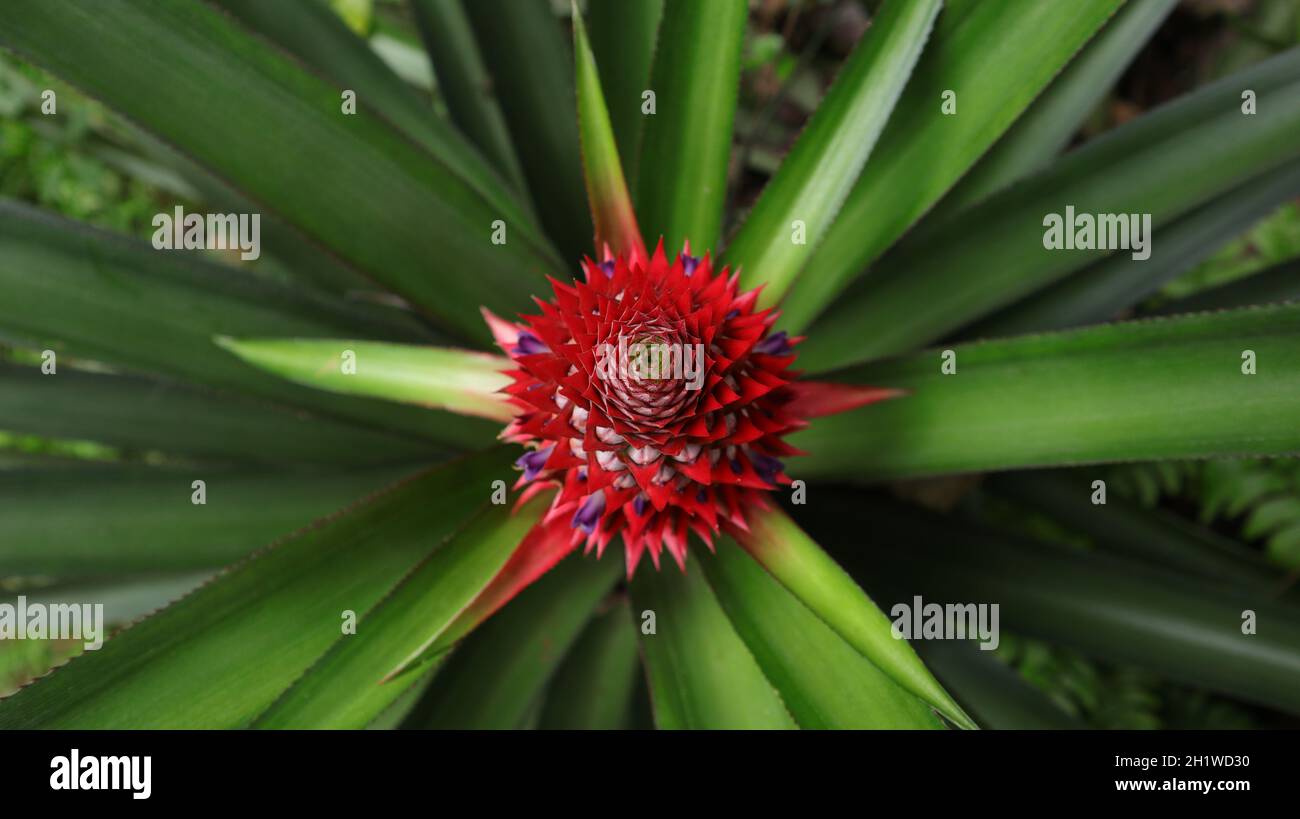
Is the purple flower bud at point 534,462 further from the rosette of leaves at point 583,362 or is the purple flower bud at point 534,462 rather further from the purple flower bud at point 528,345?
the purple flower bud at point 528,345

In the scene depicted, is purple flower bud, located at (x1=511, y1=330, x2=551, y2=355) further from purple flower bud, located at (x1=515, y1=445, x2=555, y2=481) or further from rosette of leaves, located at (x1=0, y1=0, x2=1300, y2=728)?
purple flower bud, located at (x1=515, y1=445, x2=555, y2=481)

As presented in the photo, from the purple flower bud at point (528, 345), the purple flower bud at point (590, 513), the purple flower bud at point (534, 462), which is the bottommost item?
the purple flower bud at point (590, 513)

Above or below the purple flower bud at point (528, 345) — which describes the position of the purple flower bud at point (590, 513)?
below

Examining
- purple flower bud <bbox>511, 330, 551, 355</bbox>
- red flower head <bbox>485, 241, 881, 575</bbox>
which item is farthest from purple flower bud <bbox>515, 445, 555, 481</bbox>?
purple flower bud <bbox>511, 330, 551, 355</bbox>

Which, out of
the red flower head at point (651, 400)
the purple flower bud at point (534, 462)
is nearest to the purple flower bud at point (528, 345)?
the red flower head at point (651, 400)

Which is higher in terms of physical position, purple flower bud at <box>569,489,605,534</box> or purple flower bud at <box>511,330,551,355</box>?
purple flower bud at <box>511,330,551,355</box>

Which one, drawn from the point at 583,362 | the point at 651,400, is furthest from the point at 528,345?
the point at 651,400

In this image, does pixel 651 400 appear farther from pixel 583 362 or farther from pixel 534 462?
pixel 534 462
